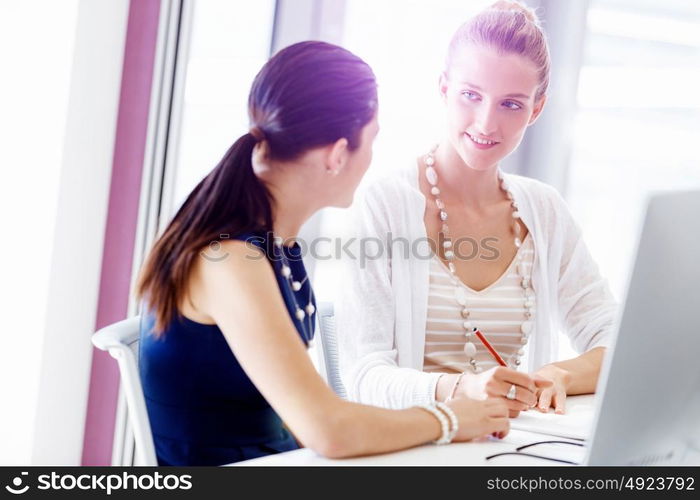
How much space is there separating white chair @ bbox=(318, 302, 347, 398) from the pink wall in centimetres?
76

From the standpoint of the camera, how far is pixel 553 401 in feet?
4.87

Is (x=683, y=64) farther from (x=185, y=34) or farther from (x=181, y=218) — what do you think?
(x=181, y=218)

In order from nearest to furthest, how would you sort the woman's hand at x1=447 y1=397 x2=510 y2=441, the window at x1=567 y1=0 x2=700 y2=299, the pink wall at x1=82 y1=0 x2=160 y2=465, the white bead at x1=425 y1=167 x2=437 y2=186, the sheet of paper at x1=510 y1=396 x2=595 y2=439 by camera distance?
the woman's hand at x1=447 y1=397 x2=510 y2=441, the sheet of paper at x1=510 y1=396 x2=595 y2=439, the white bead at x1=425 y1=167 x2=437 y2=186, the pink wall at x1=82 y1=0 x2=160 y2=465, the window at x1=567 y1=0 x2=700 y2=299

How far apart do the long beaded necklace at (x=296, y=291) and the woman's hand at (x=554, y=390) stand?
15.9 inches

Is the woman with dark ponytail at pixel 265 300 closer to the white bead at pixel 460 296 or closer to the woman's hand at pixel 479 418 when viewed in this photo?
the woman's hand at pixel 479 418

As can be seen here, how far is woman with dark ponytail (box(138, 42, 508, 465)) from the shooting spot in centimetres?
110

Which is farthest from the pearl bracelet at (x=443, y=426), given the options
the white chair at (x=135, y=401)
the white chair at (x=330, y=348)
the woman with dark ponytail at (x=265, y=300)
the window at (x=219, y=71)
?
the window at (x=219, y=71)

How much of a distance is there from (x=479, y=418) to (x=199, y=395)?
1.31 ft

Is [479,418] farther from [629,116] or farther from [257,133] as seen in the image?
[629,116]

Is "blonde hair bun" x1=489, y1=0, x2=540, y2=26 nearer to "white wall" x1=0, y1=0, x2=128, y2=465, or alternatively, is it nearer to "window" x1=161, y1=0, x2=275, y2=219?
"window" x1=161, y1=0, x2=275, y2=219

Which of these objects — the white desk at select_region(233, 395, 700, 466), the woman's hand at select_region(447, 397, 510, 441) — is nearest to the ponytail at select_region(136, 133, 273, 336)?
the white desk at select_region(233, 395, 700, 466)

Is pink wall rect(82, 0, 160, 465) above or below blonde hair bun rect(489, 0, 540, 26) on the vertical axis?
below

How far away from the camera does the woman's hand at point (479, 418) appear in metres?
1.20

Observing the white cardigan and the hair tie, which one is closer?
the hair tie
